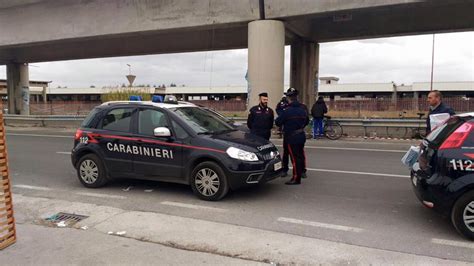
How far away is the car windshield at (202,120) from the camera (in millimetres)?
6536

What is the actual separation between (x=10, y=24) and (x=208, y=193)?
19.1 meters

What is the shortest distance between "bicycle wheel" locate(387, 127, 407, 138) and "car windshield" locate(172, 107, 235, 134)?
10.2 m

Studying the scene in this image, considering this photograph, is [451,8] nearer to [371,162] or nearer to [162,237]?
[371,162]

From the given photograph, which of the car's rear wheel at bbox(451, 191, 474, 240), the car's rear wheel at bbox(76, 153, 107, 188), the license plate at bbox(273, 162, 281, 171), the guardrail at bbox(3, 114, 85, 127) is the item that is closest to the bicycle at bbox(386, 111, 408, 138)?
the license plate at bbox(273, 162, 281, 171)

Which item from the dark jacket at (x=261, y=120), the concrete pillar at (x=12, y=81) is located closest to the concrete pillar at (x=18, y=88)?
→ the concrete pillar at (x=12, y=81)

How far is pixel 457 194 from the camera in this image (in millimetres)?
4367

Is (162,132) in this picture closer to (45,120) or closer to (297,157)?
(297,157)

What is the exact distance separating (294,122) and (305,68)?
14.7 metres

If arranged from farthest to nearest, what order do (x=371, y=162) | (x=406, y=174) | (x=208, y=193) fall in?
(x=371, y=162), (x=406, y=174), (x=208, y=193)

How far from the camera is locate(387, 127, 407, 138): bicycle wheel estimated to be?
15.2m

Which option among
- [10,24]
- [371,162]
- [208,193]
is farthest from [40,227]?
[10,24]

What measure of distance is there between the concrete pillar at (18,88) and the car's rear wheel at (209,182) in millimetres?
28811

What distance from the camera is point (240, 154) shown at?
5949 millimetres

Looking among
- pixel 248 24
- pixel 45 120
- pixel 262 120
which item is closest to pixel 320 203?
pixel 262 120
